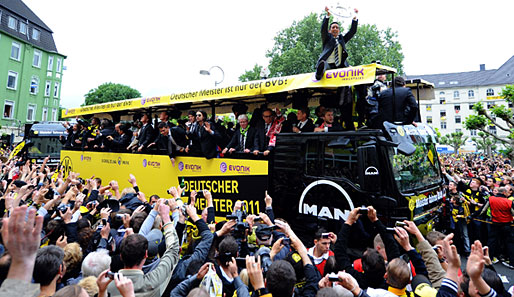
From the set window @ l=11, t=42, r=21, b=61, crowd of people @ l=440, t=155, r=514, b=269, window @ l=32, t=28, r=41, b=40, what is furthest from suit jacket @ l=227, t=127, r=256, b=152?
window @ l=32, t=28, r=41, b=40

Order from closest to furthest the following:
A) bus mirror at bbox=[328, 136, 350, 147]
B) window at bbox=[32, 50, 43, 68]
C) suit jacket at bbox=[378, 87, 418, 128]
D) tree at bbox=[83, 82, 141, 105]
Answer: bus mirror at bbox=[328, 136, 350, 147] → suit jacket at bbox=[378, 87, 418, 128] → window at bbox=[32, 50, 43, 68] → tree at bbox=[83, 82, 141, 105]

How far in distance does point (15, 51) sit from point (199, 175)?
40.6 metres

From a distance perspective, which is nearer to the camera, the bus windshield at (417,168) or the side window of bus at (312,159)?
the bus windshield at (417,168)

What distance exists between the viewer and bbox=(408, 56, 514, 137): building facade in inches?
2282

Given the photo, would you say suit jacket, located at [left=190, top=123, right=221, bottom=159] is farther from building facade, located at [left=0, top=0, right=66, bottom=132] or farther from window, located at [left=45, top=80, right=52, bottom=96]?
window, located at [left=45, top=80, right=52, bottom=96]

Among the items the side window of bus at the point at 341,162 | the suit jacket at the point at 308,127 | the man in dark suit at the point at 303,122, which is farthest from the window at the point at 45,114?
the side window of bus at the point at 341,162

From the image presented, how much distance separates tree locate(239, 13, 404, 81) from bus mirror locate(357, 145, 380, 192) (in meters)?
27.6

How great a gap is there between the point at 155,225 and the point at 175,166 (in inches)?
140

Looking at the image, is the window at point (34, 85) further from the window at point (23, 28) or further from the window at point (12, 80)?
the window at point (23, 28)

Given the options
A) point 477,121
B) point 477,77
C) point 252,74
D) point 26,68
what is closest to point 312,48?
point 252,74

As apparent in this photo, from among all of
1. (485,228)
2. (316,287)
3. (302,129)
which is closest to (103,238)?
(316,287)

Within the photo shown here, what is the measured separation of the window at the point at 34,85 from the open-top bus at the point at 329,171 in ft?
132

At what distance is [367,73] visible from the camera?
4645 mm

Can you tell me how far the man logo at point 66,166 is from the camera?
1166 centimetres
